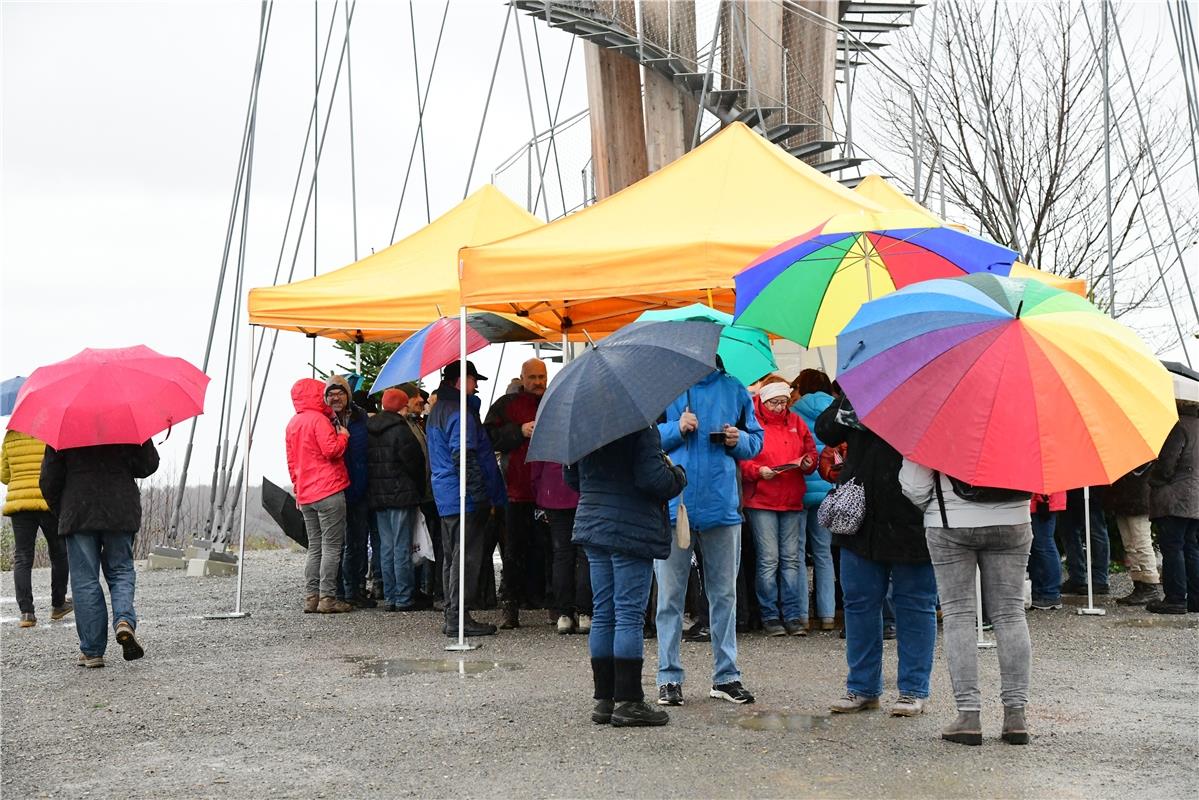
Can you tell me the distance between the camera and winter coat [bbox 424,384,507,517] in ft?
33.8

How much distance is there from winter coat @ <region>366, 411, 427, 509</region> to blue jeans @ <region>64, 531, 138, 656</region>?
2.98 metres

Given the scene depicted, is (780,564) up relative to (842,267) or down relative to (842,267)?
down

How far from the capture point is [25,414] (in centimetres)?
888

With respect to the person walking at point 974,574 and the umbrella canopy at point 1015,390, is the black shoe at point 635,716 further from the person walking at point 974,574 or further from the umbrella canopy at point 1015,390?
the umbrella canopy at point 1015,390

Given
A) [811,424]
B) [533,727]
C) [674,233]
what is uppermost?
[674,233]

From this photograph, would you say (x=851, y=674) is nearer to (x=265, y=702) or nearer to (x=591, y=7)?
(x=265, y=702)

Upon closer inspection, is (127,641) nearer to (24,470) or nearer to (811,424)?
(24,470)

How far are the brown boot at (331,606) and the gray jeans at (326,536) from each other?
4 cm

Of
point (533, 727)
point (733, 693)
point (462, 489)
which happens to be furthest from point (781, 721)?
point (462, 489)

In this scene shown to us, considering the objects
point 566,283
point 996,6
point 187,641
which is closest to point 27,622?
point 187,641

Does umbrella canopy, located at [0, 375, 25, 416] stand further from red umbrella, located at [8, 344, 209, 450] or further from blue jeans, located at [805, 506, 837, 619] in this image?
blue jeans, located at [805, 506, 837, 619]

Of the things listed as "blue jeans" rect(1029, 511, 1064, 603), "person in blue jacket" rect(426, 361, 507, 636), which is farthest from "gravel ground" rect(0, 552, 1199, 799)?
"blue jeans" rect(1029, 511, 1064, 603)

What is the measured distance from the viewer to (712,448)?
750cm

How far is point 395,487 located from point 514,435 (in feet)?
5.70
